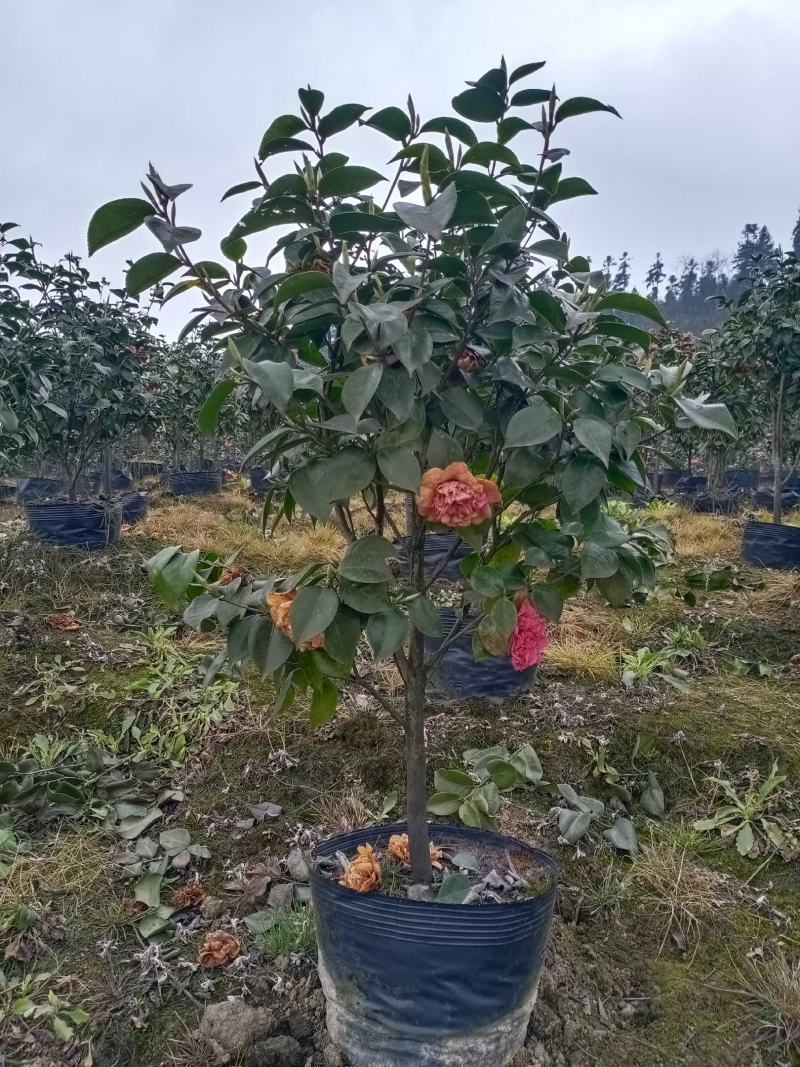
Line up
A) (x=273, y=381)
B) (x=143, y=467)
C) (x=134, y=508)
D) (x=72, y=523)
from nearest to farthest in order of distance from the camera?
1. (x=273, y=381)
2. (x=72, y=523)
3. (x=134, y=508)
4. (x=143, y=467)

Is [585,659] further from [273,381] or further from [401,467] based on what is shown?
[273,381]

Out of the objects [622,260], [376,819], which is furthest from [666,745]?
[622,260]

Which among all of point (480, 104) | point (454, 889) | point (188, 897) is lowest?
point (188, 897)

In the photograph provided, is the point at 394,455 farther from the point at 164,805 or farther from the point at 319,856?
the point at 164,805

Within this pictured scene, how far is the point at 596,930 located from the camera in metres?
1.74

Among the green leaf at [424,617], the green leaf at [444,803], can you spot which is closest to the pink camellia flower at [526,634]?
the green leaf at [424,617]

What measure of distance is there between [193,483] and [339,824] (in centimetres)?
721

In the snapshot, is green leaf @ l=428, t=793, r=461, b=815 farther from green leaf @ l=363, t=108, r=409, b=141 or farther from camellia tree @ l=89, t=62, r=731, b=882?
green leaf @ l=363, t=108, r=409, b=141

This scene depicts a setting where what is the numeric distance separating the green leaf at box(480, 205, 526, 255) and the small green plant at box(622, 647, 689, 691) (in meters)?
2.27

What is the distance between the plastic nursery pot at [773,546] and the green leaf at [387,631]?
4.29 m

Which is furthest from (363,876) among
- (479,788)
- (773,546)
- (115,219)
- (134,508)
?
(134,508)

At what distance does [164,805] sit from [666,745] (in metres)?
1.54

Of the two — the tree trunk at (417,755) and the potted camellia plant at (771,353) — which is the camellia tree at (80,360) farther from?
the potted camellia plant at (771,353)

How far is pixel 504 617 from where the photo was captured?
1003 mm
